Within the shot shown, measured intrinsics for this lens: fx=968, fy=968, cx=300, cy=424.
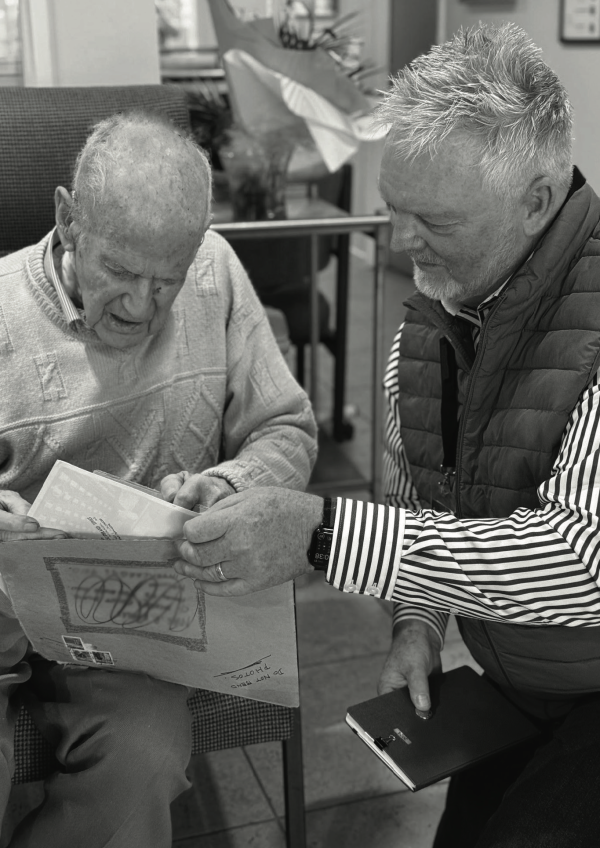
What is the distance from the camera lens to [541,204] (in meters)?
1.28

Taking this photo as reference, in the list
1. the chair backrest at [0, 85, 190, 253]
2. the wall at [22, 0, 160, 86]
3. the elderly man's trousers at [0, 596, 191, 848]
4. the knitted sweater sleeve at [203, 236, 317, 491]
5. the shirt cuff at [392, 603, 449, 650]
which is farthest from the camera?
the wall at [22, 0, 160, 86]

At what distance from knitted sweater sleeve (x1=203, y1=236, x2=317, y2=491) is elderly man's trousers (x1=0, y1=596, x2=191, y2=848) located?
0.43 m

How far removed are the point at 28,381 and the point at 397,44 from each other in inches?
204

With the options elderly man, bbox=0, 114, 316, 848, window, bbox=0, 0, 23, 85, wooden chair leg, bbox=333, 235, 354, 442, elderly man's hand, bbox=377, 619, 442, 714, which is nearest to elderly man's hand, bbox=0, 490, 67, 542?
elderly man, bbox=0, 114, 316, 848

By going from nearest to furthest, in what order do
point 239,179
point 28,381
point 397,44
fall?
1. point 28,381
2. point 239,179
3. point 397,44

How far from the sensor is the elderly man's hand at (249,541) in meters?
1.15

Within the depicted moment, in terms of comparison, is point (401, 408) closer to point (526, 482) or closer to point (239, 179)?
point (526, 482)

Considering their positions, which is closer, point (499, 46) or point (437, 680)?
point (499, 46)

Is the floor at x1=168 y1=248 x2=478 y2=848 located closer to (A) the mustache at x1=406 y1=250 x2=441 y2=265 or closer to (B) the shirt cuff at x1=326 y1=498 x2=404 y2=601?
(B) the shirt cuff at x1=326 y1=498 x2=404 y2=601

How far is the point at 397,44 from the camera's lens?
6008 millimetres

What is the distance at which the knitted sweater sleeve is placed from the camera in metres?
1.63

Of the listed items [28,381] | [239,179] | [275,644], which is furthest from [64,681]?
[239,179]

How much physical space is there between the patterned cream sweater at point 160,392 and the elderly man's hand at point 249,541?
30 centimetres

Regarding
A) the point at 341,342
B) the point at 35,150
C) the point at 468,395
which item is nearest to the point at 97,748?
the point at 468,395
